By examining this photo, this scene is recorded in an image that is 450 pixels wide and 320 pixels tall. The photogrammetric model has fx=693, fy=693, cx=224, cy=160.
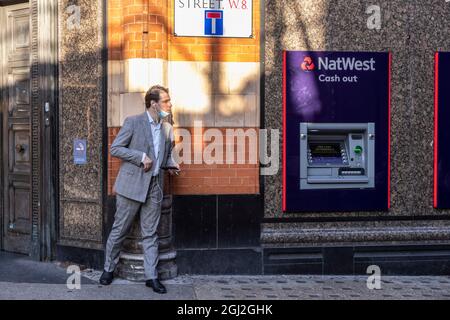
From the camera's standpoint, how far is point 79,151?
761 cm

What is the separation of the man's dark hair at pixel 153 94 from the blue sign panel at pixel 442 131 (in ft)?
10.2

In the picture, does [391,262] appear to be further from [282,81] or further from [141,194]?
[141,194]

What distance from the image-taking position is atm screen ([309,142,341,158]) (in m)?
7.59

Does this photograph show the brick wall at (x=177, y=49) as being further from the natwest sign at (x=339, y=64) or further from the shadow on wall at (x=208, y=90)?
the natwest sign at (x=339, y=64)

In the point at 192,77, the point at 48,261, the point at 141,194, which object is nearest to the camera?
the point at 141,194

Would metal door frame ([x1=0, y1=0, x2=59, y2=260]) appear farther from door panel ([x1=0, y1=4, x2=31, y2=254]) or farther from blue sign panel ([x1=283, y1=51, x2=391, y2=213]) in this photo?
blue sign panel ([x1=283, y1=51, x2=391, y2=213])

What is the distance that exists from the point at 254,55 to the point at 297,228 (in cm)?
192

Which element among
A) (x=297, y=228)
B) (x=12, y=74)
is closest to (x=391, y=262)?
(x=297, y=228)

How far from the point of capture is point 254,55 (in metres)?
7.39

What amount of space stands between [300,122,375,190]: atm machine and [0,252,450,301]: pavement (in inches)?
40.6

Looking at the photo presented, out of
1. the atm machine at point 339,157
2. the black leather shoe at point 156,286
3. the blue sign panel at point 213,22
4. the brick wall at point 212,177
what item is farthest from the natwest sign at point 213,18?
the black leather shoe at point 156,286

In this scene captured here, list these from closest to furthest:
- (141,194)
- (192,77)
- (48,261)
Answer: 1. (141,194)
2. (192,77)
3. (48,261)

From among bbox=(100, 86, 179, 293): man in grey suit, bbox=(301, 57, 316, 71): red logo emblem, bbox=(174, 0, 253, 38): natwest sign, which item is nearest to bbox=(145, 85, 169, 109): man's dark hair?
bbox=(100, 86, 179, 293): man in grey suit

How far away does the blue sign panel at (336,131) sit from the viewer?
294 inches
